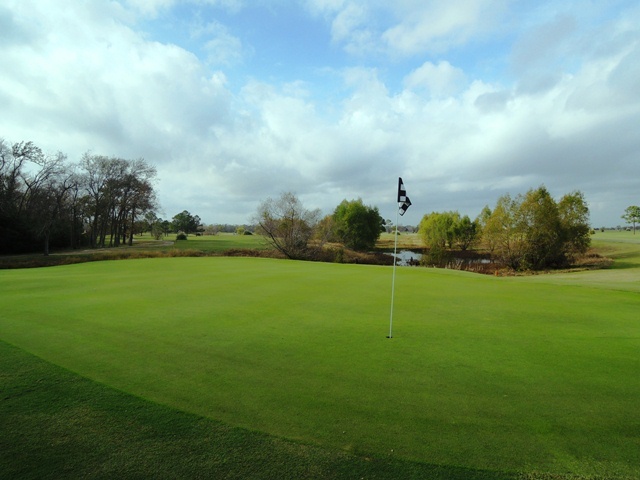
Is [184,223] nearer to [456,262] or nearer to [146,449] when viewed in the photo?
[456,262]

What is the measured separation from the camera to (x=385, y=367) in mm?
5195

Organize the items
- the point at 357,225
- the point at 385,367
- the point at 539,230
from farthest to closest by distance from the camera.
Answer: the point at 357,225 < the point at 539,230 < the point at 385,367

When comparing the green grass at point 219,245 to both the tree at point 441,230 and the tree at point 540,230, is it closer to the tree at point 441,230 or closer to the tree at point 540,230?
the tree at point 540,230

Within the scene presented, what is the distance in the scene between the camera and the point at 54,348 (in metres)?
5.75

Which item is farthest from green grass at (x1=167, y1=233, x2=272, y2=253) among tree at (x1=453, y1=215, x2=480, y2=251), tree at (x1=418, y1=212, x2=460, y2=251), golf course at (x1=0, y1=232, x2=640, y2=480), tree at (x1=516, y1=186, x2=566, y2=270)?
golf course at (x1=0, y1=232, x2=640, y2=480)

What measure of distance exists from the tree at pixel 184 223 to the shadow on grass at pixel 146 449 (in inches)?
4402

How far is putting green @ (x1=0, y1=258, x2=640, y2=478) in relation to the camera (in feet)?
11.1

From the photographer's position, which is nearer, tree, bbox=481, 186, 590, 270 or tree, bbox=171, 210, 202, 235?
tree, bbox=481, 186, 590, 270

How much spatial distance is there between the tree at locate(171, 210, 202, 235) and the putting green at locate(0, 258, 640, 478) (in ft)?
341

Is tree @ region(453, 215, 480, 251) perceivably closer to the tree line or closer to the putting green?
the tree line

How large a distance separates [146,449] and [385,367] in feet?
11.0

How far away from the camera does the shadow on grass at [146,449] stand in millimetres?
2896

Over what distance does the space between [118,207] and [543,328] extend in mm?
58556

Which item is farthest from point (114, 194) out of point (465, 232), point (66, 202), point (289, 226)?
point (465, 232)
